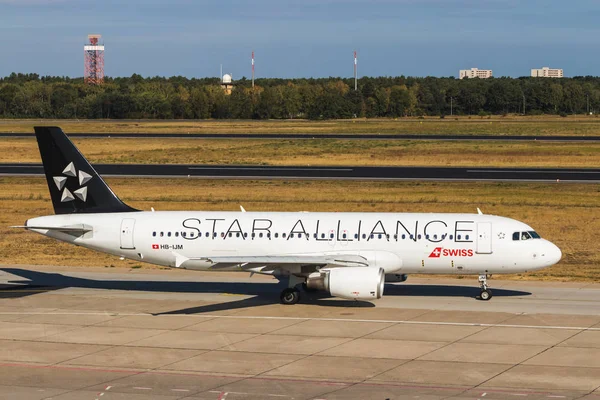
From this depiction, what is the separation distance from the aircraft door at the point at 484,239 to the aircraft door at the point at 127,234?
14998 mm

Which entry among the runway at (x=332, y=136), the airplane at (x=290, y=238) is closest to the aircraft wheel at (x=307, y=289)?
the airplane at (x=290, y=238)

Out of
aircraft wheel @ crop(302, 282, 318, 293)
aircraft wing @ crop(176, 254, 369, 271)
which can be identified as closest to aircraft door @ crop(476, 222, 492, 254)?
aircraft wing @ crop(176, 254, 369, 271)

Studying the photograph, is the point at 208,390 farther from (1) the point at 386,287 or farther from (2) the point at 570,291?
(2) the point at 570,291

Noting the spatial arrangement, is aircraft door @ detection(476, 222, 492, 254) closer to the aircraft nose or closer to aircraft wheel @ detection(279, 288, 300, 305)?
the aircraft nose

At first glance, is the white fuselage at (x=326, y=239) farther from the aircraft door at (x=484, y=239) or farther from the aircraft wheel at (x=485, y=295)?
the aircraft wheel at (x=485, y=295)

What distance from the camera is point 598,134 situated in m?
149

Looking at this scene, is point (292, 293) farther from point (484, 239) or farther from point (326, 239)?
point (484, 239)

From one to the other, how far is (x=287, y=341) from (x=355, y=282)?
5.05m

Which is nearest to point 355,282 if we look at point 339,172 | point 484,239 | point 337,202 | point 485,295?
point 484,239

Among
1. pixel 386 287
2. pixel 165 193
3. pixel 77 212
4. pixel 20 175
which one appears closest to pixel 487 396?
pixel 386 287

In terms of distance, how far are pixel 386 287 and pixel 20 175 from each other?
5559cm

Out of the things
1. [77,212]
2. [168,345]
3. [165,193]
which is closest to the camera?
[168,345]

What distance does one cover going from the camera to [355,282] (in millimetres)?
37812

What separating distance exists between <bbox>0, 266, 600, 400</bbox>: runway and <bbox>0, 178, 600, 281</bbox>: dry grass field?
7901mm
